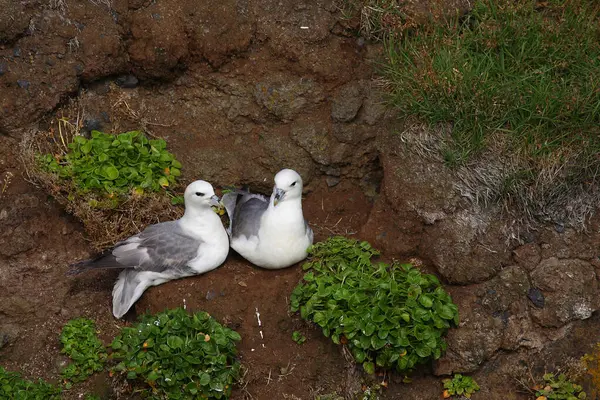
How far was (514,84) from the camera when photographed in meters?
5.49

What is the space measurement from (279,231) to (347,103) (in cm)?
125

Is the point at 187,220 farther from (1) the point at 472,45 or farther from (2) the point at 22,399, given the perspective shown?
(1) the point at 472,45

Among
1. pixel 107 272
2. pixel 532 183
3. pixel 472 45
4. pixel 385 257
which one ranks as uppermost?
pixel 472 45

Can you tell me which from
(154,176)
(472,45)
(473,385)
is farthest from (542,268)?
(154,176)

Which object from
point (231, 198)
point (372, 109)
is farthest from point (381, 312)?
point (372, 109)

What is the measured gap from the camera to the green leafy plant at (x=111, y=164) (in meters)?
5.59

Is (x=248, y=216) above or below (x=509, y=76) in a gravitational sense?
below

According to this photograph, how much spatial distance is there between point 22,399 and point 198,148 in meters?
2.18

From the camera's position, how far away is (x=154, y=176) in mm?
5793

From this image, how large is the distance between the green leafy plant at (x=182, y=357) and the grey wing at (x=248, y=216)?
30.4 inches

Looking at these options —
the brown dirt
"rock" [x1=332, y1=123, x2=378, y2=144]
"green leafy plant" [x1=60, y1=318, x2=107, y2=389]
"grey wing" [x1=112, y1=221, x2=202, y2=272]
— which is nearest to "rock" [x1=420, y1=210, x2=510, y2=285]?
the brown dirt

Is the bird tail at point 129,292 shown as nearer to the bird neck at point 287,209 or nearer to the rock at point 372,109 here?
the bird neck at point 287,209

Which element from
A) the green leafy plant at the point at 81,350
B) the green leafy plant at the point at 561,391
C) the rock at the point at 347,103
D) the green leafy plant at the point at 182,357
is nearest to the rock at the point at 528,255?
the green leafy plant at the point at 561,391

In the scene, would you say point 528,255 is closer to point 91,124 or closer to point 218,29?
point 218,29
